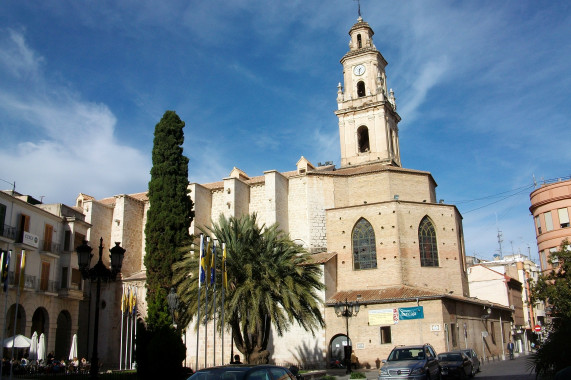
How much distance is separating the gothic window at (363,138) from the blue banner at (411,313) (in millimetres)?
16027

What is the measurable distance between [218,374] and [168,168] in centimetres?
1733

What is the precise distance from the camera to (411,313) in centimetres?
2684

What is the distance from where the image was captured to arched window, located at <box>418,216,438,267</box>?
1230 inches

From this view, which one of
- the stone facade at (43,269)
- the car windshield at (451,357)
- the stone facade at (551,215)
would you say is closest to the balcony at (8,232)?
the stone facade at (43,269)

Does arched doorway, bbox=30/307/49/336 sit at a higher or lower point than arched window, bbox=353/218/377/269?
lower

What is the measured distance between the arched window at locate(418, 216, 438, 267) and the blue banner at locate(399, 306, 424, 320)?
15.4 ft

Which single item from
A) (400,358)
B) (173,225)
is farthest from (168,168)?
(400,358)

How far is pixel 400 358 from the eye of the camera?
1566cm

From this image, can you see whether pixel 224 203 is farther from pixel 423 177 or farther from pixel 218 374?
pixel 218 374

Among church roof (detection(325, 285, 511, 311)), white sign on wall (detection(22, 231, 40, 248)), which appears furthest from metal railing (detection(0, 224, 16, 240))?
church roof (detection(325, 285, 511, 311))

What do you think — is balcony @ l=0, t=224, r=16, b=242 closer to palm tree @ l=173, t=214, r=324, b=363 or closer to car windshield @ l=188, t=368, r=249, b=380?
palm tree @ l=173, t=214, r=324, b=363

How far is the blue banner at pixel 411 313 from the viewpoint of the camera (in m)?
26.7

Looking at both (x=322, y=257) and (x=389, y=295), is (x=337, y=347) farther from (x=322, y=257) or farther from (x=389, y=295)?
(x=322, y=257)

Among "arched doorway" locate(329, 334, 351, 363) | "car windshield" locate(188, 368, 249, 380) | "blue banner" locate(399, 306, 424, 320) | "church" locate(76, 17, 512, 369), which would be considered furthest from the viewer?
"arched doorway" locate(329, 334, 351, 363)
